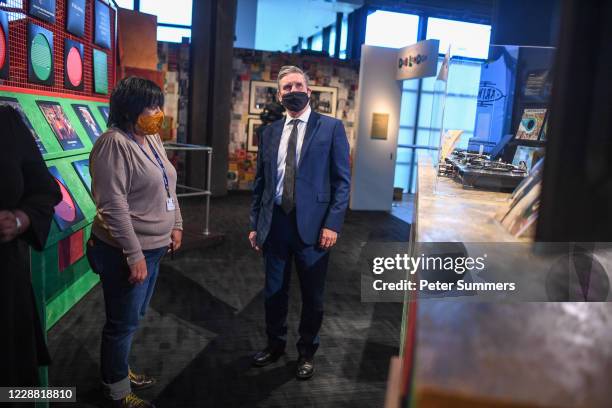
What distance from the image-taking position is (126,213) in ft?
6.57

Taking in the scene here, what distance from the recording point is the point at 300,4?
10.4m

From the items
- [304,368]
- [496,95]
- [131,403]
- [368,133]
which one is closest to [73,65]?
[131,403]

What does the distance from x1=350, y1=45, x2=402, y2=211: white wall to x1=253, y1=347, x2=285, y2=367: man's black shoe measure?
5448mm

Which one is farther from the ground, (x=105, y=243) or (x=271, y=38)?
(x=271, y=38)

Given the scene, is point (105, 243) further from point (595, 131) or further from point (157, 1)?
point (157, 1)

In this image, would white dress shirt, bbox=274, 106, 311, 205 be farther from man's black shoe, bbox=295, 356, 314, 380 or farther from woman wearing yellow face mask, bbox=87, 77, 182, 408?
man's black shoe, bbox=295, 356, 314, 380

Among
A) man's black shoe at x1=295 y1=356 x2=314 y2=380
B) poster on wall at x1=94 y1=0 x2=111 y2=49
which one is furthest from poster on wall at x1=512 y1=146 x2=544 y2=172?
poster on wall at x1=94 y1=0 x2=111 y2=49

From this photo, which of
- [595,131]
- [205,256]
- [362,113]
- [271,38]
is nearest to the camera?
[595,131]

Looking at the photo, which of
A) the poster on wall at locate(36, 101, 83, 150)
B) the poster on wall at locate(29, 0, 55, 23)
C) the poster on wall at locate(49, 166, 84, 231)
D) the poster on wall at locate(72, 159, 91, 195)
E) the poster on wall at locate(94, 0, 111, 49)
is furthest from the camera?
the poster on wall at locate(94, 0, 111, 49)

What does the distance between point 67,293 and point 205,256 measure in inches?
68.9

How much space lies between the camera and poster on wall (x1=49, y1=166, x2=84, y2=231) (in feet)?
10.5

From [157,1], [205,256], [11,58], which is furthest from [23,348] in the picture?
[157,1]

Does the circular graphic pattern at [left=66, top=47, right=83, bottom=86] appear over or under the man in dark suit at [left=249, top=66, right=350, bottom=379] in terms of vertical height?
over

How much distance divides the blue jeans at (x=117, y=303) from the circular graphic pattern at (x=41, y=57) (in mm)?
1922
